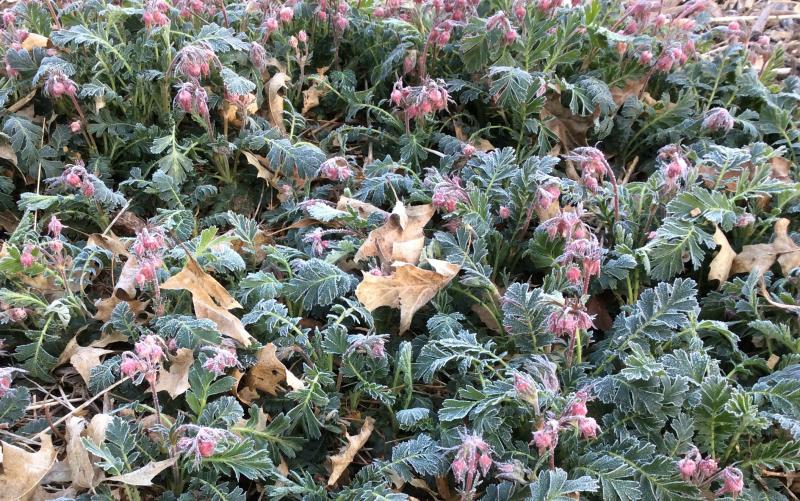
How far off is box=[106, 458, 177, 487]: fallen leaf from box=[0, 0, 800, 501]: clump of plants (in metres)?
0.01

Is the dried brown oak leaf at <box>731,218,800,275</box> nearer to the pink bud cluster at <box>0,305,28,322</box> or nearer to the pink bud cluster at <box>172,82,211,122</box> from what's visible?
the pink bud cluster at <box>172,82,211,122</box>

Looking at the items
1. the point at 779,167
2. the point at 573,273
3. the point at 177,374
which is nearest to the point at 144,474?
the point at 177,374

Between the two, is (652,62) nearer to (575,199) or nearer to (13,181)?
(575,199)

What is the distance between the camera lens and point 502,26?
292 centimetres

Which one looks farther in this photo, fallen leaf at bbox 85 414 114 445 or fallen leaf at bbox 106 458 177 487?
fallen leaf at bbox 85 414 114 445

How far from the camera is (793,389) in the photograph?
207 cm

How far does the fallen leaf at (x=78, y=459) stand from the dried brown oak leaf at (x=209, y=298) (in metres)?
0.47

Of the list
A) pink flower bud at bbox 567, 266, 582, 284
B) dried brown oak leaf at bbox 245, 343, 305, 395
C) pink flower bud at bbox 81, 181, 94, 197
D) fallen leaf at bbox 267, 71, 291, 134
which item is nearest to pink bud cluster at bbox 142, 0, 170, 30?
fallen leaf at bbox 267, 71, 291, 134

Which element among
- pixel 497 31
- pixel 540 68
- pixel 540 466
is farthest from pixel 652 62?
pixel 540 466

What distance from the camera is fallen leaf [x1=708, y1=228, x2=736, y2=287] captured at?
2559mm

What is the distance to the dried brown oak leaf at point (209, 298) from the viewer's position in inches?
85.3

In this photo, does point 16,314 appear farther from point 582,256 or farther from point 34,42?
point 582,256

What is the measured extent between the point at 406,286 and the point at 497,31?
1.31m

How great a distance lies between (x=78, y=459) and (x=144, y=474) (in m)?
0.25
